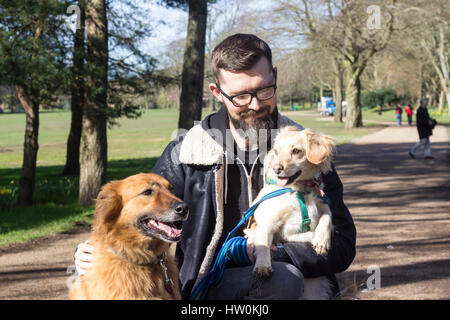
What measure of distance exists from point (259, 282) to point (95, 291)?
3.26ft

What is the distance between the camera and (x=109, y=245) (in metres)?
3.05

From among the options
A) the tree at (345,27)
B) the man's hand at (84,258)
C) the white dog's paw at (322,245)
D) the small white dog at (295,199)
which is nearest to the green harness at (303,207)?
the small white dog at (295,199)

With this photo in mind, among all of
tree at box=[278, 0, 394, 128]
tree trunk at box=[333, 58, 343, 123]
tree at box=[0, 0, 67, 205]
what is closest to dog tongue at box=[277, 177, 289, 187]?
tree at box=[0, 0, 67, 205]

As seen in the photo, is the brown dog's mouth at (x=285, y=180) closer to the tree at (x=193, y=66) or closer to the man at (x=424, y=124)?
the tree at (x=193, y=66)

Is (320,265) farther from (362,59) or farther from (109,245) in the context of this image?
(362,59)

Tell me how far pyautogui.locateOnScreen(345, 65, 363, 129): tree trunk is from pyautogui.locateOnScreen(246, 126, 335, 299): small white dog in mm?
37389

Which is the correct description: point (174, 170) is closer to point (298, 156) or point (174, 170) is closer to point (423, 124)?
point (298, 156)

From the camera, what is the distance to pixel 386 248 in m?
8.61

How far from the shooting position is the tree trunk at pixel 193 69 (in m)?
13.1

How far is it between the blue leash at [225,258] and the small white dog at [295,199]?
9 cm

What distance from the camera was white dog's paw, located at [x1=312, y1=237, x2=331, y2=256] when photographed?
9.95 ft
